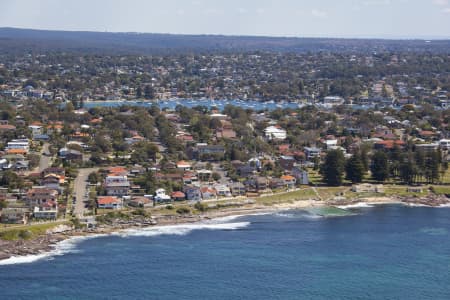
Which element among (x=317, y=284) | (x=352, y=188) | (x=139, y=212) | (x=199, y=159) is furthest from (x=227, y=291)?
(x=199, y=159)

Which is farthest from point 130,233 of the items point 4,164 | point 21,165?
point 4,164

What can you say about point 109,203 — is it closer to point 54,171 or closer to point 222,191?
point 222,191

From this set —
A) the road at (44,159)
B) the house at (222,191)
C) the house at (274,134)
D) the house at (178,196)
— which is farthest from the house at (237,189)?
the house at (274,134)

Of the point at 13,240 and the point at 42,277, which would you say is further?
the point at 13,240

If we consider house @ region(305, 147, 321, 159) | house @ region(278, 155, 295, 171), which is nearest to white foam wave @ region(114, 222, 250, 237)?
house @ region(278, 155, 295, 171)

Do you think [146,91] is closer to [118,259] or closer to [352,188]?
[352,188]

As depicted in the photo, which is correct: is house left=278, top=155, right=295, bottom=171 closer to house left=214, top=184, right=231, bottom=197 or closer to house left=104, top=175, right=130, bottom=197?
house left=214, top=184, right=231, bottom=197

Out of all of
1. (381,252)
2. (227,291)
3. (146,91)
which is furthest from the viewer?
(146,91)
